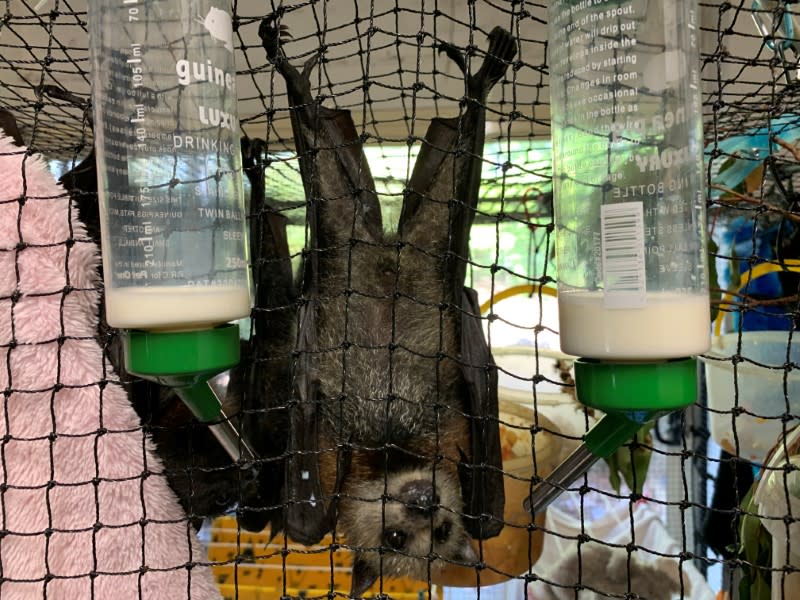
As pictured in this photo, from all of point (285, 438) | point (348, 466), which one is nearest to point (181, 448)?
point (285, 438)

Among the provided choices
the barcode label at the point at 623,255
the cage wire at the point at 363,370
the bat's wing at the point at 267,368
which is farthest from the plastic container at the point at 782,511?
the bat's wing at the point at 267,368

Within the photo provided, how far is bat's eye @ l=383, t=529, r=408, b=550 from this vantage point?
1.02 metres

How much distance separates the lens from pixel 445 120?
898 millimetres

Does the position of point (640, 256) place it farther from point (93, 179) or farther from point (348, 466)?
→ point (93, 179)

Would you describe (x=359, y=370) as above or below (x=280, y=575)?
above

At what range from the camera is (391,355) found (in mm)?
775

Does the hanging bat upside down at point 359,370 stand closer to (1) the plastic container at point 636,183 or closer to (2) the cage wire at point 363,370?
(2) the cage wire at point 363,370

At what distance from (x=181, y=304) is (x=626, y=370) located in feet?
1.32

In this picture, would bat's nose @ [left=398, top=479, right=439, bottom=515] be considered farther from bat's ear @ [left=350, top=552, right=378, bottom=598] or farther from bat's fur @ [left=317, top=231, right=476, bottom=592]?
bat's ear @ [left=350, top=552, right=378, bottom=598]

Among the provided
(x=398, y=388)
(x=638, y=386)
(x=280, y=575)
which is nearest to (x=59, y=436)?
(x=398, y=388)

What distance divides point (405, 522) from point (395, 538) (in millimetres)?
51

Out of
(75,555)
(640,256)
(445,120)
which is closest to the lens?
(640,256)

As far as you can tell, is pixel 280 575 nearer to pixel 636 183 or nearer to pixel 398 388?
pixel 398 388

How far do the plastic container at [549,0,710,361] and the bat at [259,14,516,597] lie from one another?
24 cm
